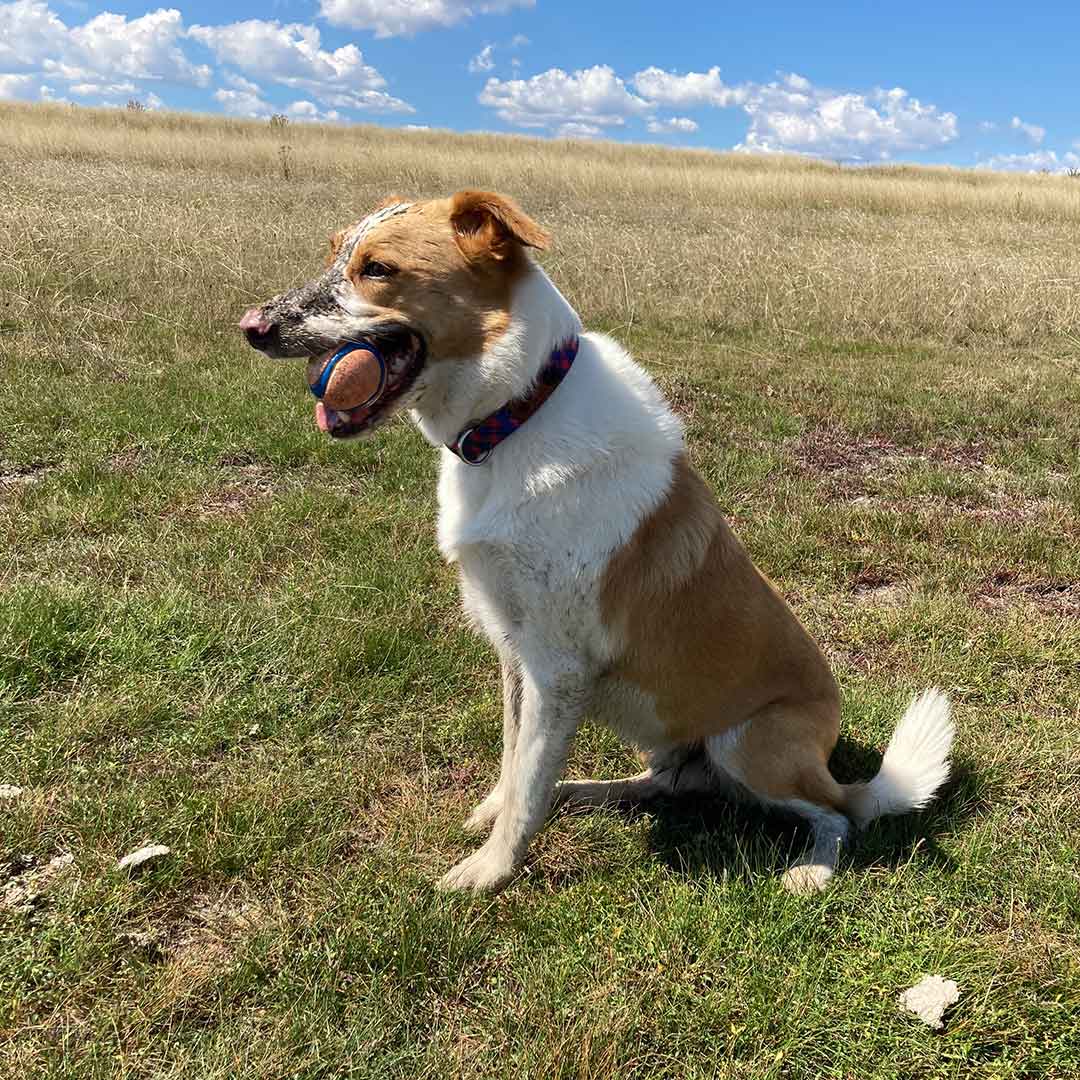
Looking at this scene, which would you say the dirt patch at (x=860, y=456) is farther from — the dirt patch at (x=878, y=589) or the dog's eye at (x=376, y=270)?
the dog's eye at (x=376, y=270)

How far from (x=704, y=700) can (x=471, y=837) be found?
3.04 ft

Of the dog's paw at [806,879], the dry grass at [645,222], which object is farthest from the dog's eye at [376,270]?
the dry grass at [645,222]

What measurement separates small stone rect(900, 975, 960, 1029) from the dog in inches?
14.9

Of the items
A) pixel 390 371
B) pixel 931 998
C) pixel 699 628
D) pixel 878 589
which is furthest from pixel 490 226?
pixel 878 589

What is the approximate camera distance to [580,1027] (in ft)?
6.45

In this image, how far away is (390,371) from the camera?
2.22m

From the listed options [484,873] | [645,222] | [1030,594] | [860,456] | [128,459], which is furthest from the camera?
[645,222]

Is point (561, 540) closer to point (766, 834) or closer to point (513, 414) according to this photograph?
point (513, 414)

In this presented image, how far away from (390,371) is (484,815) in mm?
1537

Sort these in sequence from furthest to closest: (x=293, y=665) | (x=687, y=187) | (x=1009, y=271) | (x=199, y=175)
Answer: (x=687, y=187) < (x=199, y=175) < (x=1009, y=271) < (x=293, y=665)

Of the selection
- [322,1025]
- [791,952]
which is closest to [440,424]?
[322,1025]

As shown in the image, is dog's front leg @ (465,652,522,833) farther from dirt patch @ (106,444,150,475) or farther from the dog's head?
dirt patch @ (106,444,150,475)

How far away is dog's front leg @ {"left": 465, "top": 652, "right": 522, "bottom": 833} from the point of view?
2639mm

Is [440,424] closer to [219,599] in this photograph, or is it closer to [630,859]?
[630,859]
